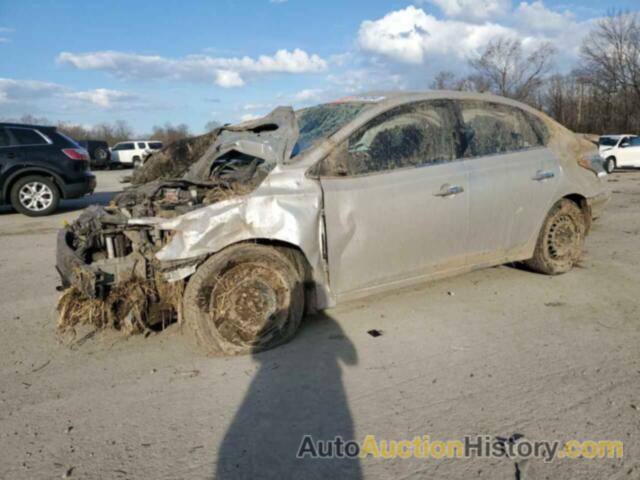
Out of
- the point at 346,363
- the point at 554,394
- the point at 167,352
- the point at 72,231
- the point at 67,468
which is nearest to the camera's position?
the point at 67,468

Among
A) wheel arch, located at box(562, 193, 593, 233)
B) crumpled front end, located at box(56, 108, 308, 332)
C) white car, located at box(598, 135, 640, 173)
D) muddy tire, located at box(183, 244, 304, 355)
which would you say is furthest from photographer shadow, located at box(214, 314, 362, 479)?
white car, located at box(598, 135, 640, 173)

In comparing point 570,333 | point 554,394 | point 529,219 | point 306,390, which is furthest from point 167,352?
point 529,219

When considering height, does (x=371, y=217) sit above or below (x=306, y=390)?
above

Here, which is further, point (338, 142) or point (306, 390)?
point (338, 142)

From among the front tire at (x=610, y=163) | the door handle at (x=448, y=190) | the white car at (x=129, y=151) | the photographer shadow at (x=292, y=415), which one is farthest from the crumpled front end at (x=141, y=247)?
the white car at (x=129, y=151)

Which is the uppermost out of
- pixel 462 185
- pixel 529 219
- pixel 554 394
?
pixel 462 185

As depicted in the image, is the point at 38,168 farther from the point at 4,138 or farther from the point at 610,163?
the point at 610,163

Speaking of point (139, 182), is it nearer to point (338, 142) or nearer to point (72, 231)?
point (72, 231)

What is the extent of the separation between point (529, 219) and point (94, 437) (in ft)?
12.7

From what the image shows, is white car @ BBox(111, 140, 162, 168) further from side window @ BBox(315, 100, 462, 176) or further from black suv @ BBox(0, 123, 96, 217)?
side window @ BBox(315, 100, 462, 176)

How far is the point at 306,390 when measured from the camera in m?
2.79

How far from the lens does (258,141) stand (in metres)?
3.82

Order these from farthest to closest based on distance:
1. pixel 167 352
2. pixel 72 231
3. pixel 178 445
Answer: pixel 72 231 < pixel 167 352 < pixel 178 445

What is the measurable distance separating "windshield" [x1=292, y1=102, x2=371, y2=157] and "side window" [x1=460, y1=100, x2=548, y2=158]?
3.22 ft
